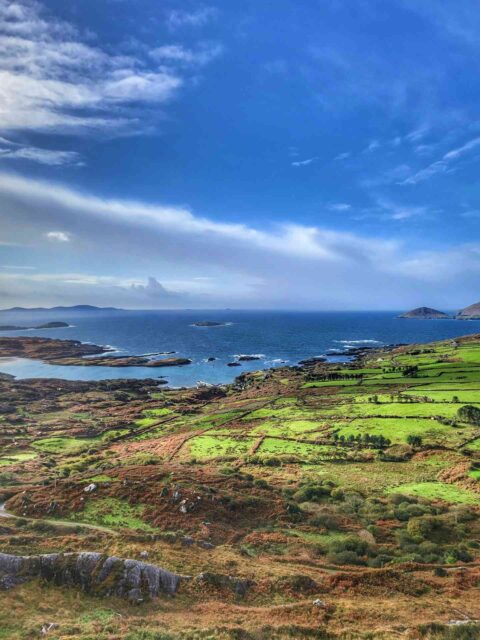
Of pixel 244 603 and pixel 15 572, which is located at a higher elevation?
pixel 15 572

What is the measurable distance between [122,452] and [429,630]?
144 ft

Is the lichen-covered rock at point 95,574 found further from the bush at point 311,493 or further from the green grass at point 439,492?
the green grass at point 439,492

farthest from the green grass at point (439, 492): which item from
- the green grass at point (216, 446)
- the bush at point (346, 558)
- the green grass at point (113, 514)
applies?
the green grass at point (113, 514)

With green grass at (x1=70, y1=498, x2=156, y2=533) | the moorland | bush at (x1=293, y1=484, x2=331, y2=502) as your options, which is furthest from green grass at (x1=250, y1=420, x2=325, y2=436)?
green grass at (x1=70, y1=498, x2=156, y2=533)

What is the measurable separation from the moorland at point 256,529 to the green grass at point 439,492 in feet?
0.72

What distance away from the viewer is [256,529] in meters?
27.5

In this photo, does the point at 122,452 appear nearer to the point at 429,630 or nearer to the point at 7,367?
the point at 429,630

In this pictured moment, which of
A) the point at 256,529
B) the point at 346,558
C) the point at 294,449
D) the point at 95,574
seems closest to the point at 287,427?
the point at 294,449

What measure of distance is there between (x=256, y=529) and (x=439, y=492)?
57.1ft

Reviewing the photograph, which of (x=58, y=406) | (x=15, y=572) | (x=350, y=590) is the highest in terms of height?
(x=15, y=572)

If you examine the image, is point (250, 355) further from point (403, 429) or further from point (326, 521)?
point (326, 521)

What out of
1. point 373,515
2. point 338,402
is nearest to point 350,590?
point 373,515

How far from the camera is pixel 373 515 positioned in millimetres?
28891

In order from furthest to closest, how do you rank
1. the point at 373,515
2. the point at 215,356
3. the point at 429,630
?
the point at 215,356, the point at 373,515, the point at 429,630
